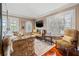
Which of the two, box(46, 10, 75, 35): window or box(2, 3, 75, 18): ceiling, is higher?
box(2, 3, 75, 18): ceiling

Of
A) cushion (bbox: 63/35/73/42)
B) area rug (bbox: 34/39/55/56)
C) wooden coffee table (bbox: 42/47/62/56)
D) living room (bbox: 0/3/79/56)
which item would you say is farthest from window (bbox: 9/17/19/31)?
cushion (bbox: 63/35/73/42)

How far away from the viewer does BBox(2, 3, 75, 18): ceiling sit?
203 cm

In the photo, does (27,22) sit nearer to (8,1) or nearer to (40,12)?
(40,12)

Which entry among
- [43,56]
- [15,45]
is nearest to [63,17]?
[43,56]

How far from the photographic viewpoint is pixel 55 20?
→ 6.73 ft

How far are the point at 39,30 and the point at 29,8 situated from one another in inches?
16.3

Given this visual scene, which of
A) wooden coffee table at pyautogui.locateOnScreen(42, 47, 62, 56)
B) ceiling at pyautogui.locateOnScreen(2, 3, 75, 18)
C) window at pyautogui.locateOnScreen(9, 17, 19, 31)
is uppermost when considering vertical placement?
ceiling at pyautogui.locateOnScreen(2, 3, 75, 18)

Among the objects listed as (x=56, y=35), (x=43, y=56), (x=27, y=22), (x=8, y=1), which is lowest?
(x=43, y=56)

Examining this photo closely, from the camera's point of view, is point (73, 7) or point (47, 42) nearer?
point (73, 7)

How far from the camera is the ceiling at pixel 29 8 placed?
203 centimetres

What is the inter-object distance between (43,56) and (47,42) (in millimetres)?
254

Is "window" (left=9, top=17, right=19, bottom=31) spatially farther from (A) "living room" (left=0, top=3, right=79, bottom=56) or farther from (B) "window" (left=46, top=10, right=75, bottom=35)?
(B) "window" (left=46, top=10, right=75, bottom=35)

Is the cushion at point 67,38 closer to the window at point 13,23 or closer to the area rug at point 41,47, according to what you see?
the area rug at point 41,47

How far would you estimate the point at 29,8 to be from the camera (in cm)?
203
